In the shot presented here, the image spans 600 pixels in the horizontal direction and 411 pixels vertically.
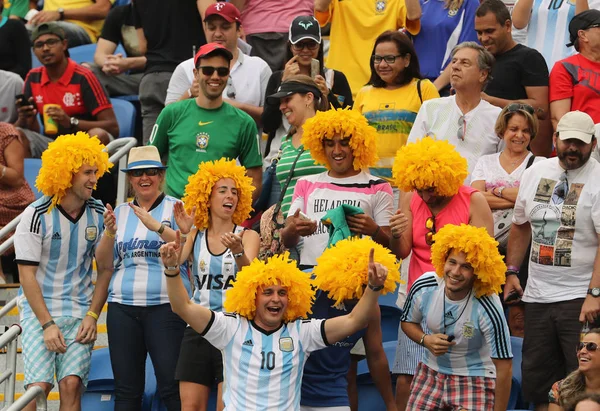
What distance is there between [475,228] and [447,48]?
363 centimetres

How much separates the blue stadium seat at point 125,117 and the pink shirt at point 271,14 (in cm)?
129

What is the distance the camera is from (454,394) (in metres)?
6.97

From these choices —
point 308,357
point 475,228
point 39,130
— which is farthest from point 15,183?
point 475,228

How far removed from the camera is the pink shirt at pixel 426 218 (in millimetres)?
7578

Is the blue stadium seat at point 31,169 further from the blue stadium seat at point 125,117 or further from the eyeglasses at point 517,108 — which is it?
the eyeglasses at point 517,108

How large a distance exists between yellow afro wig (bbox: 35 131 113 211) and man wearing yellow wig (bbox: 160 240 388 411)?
1491 mm

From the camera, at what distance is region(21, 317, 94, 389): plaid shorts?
25.3ft

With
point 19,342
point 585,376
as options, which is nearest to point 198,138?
point 19,342

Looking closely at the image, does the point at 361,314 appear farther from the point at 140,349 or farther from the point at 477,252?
the point at 140,349

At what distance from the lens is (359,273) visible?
6898 mm

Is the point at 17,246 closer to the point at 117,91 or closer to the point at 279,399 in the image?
the point at 279,399

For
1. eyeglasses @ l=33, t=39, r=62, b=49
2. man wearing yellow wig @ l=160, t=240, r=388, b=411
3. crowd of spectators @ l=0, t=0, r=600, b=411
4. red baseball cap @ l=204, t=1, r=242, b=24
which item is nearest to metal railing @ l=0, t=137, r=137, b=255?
crowd of spectators @ l=0, t=0, r=600, b=411

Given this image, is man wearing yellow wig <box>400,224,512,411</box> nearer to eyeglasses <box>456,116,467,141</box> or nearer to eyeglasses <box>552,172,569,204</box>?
eyeglasses <box>552,172,569,204</box>

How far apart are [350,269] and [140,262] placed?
1612 millimetres
